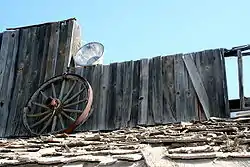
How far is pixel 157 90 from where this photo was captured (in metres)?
6.07

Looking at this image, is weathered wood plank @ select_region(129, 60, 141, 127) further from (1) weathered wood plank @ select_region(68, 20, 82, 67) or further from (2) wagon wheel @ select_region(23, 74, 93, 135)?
(1) weathered wood plank @ select_region(68, 20, 82, 67)

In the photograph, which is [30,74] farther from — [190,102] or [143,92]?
[190,102]

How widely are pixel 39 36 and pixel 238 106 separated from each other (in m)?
4.04

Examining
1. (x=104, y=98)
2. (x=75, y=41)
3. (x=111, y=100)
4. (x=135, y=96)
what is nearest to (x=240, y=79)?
Result: (x=135, y=96)

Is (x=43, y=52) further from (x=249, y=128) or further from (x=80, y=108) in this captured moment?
(x=249, y=128)

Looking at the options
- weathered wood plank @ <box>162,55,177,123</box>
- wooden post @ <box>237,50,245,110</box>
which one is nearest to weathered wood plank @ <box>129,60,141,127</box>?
weathered wood plank @ <box>162,55,177,123</box>

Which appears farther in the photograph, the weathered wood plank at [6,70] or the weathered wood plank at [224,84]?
the weathered wood plank at [6,70]

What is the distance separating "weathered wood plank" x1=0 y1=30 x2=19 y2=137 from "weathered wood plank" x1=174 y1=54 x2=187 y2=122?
3125 millimetres

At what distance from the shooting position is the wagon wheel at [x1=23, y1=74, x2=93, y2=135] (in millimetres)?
6285

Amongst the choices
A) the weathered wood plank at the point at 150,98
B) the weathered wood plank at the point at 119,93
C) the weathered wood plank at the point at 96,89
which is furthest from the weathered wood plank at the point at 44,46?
the weathered wood plank at the point at 150,98

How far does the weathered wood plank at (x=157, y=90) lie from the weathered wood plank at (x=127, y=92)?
395 millimetres

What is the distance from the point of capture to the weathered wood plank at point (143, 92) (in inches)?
235

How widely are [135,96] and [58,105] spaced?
1.31 meters

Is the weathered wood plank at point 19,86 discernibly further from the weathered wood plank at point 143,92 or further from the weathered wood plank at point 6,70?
the weathered wood plank at point 143,92
